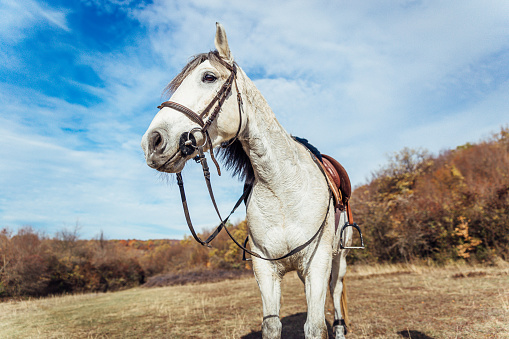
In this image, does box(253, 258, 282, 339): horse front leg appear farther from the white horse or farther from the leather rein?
the leather rein

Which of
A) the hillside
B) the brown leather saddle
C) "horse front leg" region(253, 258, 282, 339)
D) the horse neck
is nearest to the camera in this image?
"horse front leg" region(253, 258, 282, 339)

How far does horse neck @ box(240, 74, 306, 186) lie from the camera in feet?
8.87

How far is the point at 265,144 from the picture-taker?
273 centimetres

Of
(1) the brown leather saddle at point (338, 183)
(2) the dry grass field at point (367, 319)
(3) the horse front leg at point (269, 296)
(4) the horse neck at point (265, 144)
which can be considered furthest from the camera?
(2) the dry grass field at point (367, 319)

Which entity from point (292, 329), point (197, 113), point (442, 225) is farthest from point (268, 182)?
point (442, 225)

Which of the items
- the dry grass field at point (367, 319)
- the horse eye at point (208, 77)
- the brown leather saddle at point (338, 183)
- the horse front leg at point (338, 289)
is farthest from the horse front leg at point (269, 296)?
the dry grass field at point (367, 319)

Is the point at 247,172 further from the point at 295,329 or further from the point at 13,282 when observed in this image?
the point at 13,282

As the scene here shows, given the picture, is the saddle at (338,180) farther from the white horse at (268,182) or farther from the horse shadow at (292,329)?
the horse shadow at (292,329)

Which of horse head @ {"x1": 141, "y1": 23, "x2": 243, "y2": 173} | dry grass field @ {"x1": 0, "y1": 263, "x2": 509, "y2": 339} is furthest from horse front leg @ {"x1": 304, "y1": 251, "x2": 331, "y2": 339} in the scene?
dry grass field @ {"x1": 0, "y1": 263, "x2": 509, "y2": 339}

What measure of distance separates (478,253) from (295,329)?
42.6ft

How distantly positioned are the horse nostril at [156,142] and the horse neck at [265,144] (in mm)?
819

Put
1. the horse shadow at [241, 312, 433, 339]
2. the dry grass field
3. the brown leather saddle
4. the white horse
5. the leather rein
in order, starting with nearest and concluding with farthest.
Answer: the leather rein, the white horse, the brown leather saddle, the horse shadow at [241, 312, 433, 339], the dry grass field

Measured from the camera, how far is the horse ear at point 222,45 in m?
2.54

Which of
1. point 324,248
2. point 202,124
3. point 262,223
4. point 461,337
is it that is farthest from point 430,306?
point 202,124
